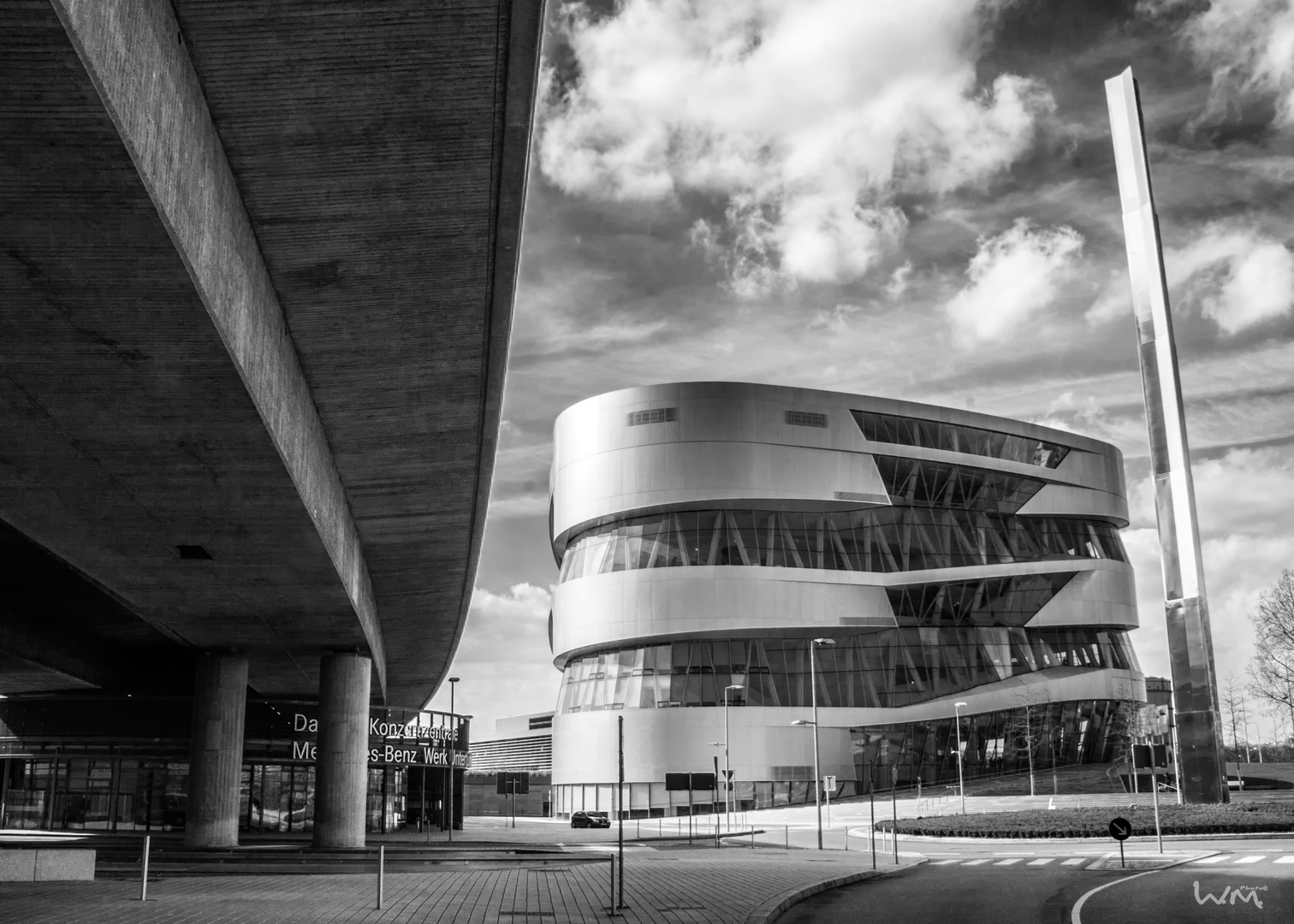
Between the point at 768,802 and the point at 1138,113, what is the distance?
4413 centimetres

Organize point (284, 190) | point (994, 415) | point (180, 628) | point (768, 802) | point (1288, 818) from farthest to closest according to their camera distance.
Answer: point (994, 415)
point (768, 802)
point (1288, 818)
point (180, 628)
point (284, 190)

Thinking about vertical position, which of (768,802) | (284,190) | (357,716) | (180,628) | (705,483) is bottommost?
(768,802)

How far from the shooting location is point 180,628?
32.4m

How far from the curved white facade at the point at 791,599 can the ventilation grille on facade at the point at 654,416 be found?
0.40ft

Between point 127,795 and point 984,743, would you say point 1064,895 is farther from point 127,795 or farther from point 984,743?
point 984,743

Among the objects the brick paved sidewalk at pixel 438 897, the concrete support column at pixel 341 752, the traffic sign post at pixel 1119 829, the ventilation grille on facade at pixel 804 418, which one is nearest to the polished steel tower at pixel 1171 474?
the traffic sign post at pixel 1119 829

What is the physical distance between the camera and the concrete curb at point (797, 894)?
600 inches

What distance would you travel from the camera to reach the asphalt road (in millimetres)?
15531

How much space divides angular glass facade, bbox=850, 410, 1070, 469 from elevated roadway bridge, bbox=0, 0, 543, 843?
5746 cm

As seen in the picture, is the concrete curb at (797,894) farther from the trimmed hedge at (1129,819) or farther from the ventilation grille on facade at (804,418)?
the ventilation grille on facade at (804,418)

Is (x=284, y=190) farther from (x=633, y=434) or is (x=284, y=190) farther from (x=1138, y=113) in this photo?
(x=633, y=434)

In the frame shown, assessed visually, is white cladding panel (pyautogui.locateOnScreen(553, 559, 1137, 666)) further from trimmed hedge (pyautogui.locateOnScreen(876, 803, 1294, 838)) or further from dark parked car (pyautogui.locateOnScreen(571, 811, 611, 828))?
trimmed hedge (pyautogui.locateOnScreen(876, 803, 1294, 838))

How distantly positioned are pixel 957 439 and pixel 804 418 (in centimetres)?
1254

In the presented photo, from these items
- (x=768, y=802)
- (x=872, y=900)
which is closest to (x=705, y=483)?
(x=768, y=802)
